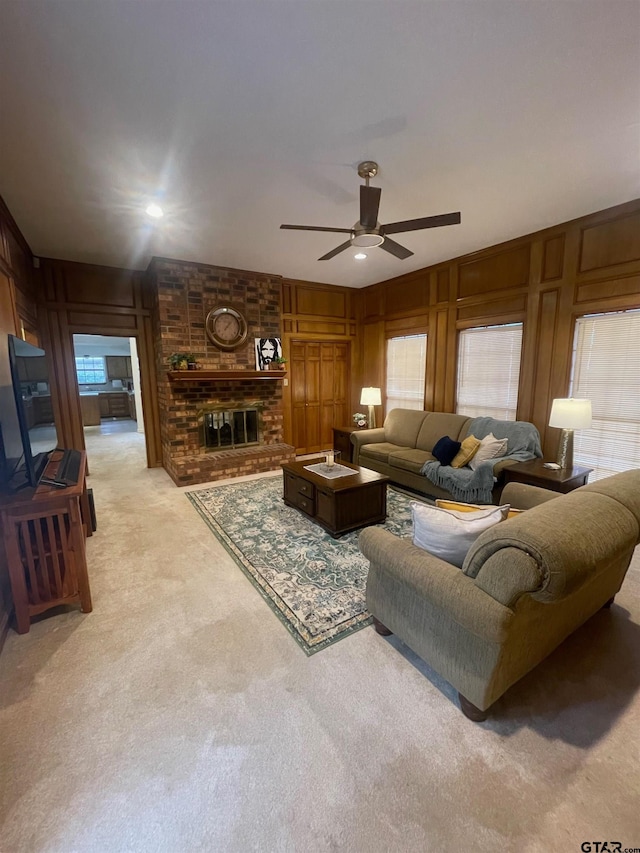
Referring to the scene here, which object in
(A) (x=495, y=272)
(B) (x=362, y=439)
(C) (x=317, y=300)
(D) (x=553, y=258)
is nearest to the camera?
(D) (x=553, y=258)

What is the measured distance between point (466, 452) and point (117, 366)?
38.8 ft

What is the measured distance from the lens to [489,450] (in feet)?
11.8

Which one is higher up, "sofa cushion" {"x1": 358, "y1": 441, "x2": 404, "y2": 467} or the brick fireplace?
the brick fireplace

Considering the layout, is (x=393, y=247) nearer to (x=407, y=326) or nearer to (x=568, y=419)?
(x=568, y=419)

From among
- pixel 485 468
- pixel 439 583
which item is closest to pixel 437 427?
pixel 485 468

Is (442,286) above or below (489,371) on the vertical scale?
above

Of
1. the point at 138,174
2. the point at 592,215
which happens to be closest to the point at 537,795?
the point at 138,174

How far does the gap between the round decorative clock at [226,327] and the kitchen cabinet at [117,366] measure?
8588mm

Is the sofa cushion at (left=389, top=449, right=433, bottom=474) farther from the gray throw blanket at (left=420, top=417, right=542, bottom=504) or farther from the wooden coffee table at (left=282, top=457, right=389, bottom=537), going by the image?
the wooden coffee table at (left=282, top=457, right=389, bottom=537)

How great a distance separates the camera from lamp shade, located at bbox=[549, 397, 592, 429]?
3.09m

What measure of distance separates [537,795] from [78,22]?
338cm

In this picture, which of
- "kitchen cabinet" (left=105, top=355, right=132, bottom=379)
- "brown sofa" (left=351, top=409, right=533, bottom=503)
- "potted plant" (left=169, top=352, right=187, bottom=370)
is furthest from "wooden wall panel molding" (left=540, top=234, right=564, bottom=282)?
"kitchen cabinet" (left=105, top=355, right=132, bottom=379)

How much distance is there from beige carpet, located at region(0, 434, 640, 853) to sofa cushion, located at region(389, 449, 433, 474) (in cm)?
208

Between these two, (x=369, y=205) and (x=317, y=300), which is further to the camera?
(x=317, y=300)
